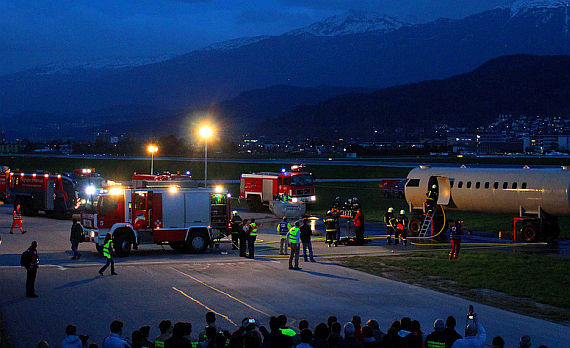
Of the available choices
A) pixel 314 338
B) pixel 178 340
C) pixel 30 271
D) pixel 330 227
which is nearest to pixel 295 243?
pixel 330 227

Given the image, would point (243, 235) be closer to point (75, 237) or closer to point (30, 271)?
point (75, 237)

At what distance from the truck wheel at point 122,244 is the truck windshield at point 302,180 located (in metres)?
19.8

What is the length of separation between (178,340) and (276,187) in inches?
1341

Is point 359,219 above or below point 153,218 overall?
below

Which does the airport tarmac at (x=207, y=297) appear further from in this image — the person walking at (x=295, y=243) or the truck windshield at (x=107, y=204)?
the truck windshield at (x=107, y=204)

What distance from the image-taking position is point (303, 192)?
4556 centimetres

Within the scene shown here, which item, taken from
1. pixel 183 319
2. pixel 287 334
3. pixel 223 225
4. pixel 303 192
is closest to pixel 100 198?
pixel 223 225

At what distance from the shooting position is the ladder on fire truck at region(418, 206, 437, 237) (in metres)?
33.1

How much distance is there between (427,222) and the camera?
110ft

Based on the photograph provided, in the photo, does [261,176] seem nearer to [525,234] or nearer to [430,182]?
[430,182]

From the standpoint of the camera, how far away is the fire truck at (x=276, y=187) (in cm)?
4453

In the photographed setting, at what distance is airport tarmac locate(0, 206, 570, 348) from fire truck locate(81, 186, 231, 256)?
73cm

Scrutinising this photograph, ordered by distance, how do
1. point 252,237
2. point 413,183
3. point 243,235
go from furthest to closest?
point 413,183, point 243,235, point 252,237

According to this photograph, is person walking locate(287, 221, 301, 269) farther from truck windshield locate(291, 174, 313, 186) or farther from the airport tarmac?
truck windshield locate(291, 174, 313, 186)
